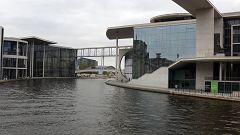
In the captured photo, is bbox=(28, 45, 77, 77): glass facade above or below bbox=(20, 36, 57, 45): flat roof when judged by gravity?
below

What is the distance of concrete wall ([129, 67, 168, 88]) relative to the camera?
6341 centimetres

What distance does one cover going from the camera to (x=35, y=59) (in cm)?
13100

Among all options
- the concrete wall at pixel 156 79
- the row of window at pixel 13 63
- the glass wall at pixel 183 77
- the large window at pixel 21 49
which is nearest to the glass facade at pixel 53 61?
the large window at pixel 21 49

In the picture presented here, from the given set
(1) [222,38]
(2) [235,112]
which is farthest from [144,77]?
(2) [235,112]

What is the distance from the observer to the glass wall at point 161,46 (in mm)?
64562

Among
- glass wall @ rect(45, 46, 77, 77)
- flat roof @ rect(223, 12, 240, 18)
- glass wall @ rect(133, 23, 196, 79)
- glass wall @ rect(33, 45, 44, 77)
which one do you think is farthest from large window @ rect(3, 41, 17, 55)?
flat roof @ rect(223, 12, 240, 18)

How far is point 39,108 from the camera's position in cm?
3072

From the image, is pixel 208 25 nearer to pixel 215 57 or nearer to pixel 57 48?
pixel 215 57

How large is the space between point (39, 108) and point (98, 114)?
605 centimetres

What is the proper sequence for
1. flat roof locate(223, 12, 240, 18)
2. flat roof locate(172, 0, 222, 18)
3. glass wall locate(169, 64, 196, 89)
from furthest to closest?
glass wall locate(169, 64, 196, 89) < flat roof locate(223, 12, 240, 18) < flat roof locate(172, 0, 222, 18)

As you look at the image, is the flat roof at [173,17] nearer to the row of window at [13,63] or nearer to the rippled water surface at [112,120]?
the rippled water surface at [112,120]

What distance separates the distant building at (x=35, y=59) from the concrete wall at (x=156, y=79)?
46.7m

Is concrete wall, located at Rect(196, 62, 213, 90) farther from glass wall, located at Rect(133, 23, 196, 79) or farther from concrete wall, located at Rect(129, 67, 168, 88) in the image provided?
concrete wall, located at Rect(129, 67, 168, 88)

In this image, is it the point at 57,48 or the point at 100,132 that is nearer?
the point at 100,132
